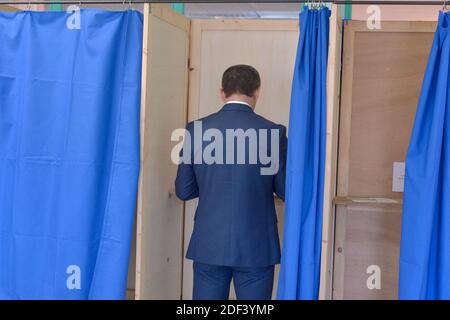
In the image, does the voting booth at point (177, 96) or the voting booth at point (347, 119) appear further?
the voting booth at point (347, 119)

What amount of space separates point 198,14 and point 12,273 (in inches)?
136

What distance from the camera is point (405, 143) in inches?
117

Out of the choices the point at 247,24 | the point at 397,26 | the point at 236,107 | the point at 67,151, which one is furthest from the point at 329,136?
the point at 67,151

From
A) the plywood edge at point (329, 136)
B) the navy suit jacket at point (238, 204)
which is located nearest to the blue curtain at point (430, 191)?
the plywood edge at point (329, 136)

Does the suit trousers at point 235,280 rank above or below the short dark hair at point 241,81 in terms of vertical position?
below

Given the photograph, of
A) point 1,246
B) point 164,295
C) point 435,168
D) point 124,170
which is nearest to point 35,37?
point 124,170

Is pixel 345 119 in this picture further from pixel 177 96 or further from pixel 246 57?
pixel 177 96

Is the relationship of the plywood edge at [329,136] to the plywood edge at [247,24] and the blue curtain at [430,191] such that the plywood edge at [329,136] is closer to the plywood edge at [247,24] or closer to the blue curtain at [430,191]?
A: the blue curtain at [430,191]

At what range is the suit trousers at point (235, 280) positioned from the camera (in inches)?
103

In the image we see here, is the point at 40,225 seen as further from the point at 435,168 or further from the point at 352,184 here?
the point at 435,168

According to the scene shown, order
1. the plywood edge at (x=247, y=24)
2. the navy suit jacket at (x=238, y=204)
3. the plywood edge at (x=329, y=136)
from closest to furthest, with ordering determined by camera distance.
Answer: the plywood edge at (x=329, y=136) < the navy suit jacket at (x=238, y=204) < the plywood edge at (x=247, y=24)

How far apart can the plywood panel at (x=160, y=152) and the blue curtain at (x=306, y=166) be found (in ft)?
2.28

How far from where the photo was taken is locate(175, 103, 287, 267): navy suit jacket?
2588 millimetres

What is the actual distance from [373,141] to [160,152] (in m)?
1.13
